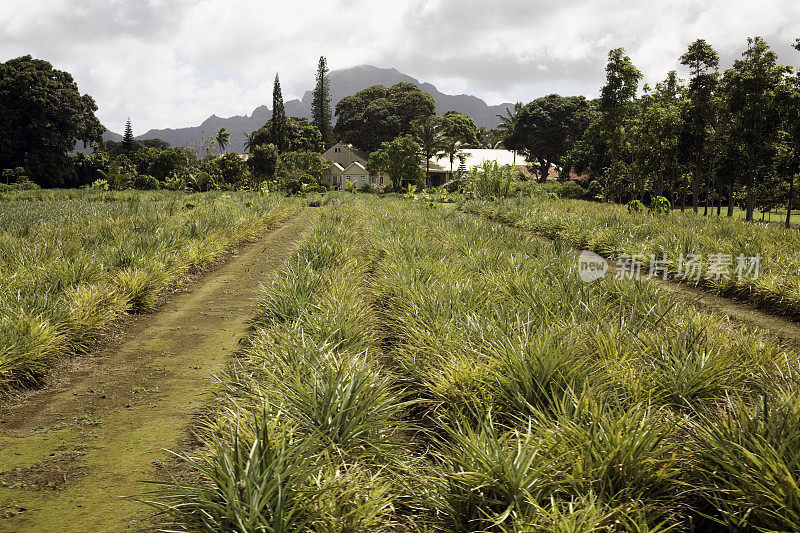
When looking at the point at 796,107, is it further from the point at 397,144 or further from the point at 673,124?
the point at 397,144

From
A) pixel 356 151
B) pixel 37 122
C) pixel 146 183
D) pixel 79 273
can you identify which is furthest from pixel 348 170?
pixel 79 273

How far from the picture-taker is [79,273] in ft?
19.8

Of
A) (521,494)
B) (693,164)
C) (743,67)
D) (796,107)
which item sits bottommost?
(521,494)

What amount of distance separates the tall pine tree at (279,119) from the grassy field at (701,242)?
185ft

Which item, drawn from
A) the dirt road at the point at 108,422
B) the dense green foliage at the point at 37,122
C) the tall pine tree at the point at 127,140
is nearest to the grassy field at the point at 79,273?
the dirt road at the point at 108,422

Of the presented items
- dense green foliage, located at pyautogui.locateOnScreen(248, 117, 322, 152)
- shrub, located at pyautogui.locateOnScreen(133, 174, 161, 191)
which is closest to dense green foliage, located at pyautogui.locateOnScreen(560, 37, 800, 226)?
shrub, located at pyautogui.locateOnScreen(133, 174, 161, 191)

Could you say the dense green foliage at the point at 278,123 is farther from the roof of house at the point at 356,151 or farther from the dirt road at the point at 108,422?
the dirt road at the point at 108,422

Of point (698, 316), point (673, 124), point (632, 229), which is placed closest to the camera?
point (698, 316)

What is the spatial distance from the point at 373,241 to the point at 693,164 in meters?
26.5

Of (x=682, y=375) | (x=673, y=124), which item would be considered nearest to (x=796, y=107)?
(x=673, y=124)

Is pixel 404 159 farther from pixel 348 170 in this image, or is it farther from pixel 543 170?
pixel 543 170

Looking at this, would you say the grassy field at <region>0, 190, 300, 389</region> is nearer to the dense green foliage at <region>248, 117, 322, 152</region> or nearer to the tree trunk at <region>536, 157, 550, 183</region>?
the tree trunk at <region>536, 157, 550, 183</region>

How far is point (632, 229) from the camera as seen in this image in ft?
36.1

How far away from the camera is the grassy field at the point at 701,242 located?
661 cm
